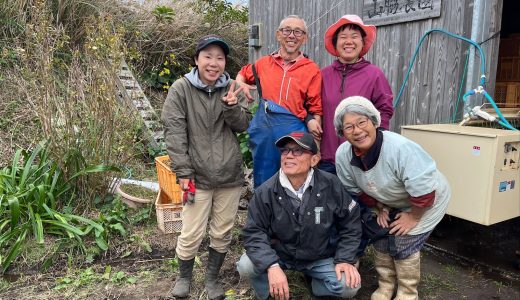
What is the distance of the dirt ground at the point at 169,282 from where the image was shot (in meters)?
3.03

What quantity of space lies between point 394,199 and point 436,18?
2266 mm

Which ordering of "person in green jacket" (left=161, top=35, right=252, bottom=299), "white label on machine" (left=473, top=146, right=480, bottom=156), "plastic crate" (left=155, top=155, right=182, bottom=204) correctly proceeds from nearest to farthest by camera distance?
"person in green jacket" (left=161, top=35, right=252, bottom=299) < "white label on machine" (left=473, top=146, right=480, bottom=156) < "plastic crate" (left=155, top=155, right=182, bottom=204)

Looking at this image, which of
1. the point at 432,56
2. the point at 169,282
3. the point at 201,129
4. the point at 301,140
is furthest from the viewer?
the point at 432,56

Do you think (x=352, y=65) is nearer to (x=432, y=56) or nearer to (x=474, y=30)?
(x=474, y=30)

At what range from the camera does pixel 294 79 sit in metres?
2.87

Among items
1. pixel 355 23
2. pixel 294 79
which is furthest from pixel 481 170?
pixel 294 79

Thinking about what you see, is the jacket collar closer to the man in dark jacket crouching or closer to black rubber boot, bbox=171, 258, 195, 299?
the man in dark jacket crouching

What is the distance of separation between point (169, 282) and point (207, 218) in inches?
27.0

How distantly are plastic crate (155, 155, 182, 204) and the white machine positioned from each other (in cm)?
231

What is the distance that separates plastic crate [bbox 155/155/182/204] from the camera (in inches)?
153

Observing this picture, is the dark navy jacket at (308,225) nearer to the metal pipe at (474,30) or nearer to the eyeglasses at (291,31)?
the eyeglasses at (291,31)

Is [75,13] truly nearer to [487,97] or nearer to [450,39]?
[450,39]

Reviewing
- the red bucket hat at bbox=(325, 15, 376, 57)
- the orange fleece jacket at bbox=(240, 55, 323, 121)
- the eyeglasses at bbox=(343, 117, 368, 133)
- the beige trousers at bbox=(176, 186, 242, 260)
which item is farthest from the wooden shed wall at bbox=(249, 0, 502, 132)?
the beige trousers at bbox=(176, 186, 242, 260)

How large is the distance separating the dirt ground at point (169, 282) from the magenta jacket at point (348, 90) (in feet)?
3.66
